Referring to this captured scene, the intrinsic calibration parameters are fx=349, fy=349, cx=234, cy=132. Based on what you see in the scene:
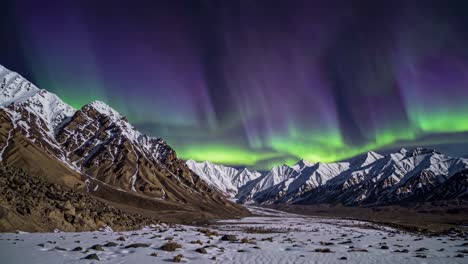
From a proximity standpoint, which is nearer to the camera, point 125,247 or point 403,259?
point 125,247

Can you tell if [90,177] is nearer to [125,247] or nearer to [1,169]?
[1,169]

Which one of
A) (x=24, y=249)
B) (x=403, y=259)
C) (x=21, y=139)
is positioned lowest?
(x=24, y=249)

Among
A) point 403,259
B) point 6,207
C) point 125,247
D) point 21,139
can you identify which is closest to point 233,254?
point 125,247

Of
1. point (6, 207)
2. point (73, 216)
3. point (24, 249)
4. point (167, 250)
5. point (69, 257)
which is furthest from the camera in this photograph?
point (73, 216)

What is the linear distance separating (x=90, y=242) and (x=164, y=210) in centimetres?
14989

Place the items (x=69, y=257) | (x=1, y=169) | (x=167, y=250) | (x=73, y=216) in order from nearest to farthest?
(x=69, y=257)
(x=167, y=250)
(x=73, y=216)
(x=1, y=169)

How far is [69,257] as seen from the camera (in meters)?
21.1

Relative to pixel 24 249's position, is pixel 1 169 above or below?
above

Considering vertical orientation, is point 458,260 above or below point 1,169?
below

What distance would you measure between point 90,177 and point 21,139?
133 feet

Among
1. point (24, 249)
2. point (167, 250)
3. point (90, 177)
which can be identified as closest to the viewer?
point (24, 249)

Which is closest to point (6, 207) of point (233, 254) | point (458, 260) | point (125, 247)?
point (125, 247)

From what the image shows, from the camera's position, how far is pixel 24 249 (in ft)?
74.6

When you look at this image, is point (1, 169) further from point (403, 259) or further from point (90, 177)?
point (90, 177)
